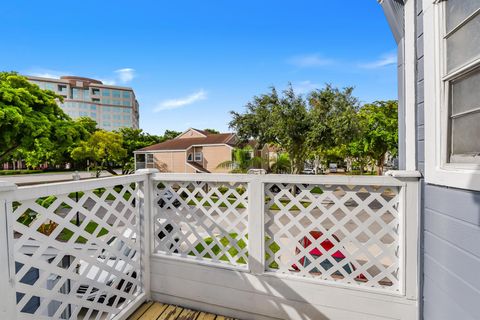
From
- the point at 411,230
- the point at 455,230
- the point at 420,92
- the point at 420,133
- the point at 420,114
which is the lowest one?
the point at 411,230

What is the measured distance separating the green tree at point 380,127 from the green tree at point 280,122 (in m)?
3.39

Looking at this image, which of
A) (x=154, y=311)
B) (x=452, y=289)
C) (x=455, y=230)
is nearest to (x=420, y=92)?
(x=455, y=230)

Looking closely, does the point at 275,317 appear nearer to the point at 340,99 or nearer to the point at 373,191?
the point at 373,191

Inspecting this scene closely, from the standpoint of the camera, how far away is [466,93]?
1242 millimetres

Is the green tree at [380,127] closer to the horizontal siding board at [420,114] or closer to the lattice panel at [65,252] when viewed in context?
the horizontal siding board at [420,114]

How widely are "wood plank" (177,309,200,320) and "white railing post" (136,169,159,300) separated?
16.3 inches

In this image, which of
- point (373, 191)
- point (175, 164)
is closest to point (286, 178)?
point (373, 191)

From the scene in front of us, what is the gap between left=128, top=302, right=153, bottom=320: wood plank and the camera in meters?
2.07

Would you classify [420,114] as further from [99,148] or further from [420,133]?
[99,148]

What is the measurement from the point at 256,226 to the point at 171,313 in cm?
111

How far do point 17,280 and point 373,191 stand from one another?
2275 millimetres

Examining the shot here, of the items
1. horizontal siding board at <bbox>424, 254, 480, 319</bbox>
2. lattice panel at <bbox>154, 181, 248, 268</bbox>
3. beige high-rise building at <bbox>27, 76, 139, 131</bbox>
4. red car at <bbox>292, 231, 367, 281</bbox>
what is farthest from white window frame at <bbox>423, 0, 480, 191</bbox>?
beige high-rise building at <bbox>27, 76, 139, 131</bbox>

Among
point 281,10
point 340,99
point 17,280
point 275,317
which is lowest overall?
point 275,317

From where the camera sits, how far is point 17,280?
4.07 ft
